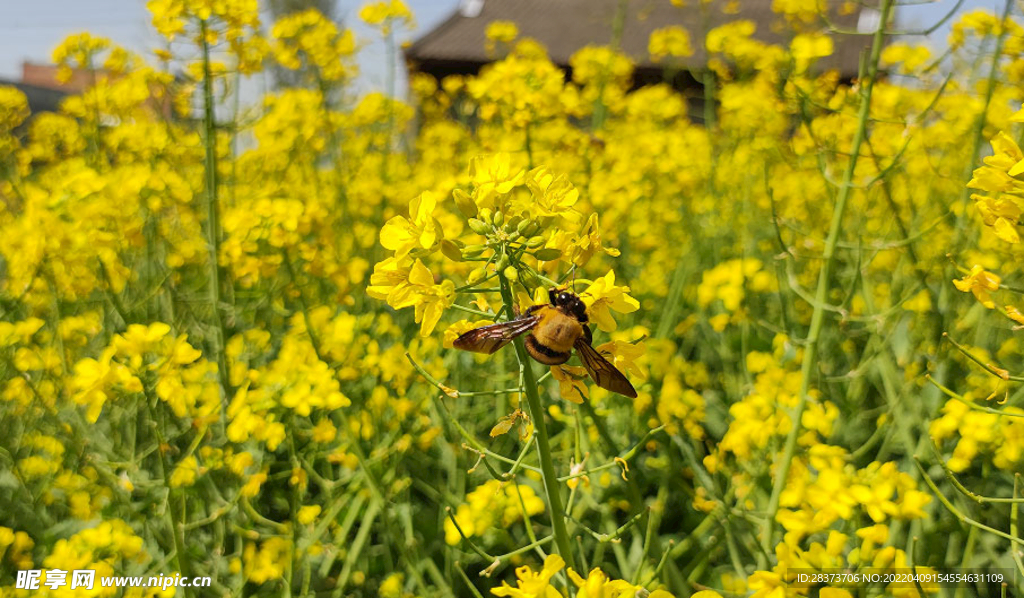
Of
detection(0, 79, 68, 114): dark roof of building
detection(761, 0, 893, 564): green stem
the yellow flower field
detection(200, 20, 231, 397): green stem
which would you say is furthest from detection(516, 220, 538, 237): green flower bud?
detection(0, 79, 68, 114): dark roof of building

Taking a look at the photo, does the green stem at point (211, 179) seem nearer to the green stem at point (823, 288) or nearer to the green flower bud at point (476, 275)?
the green flower bud at point (476, 275)

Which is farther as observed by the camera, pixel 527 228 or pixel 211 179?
pixel 211 179

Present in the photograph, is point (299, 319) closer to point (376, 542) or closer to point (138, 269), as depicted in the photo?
point (376, 542)

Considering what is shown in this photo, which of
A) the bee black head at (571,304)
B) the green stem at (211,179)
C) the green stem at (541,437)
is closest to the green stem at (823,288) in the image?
the green stem at (541,437)

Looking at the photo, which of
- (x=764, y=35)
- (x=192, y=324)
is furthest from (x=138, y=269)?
(x=764, y=35)

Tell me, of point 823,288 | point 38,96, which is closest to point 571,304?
point 823,288

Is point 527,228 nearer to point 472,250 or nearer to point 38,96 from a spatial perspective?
point 472,250

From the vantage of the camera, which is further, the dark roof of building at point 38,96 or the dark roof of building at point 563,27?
the dark roof of building at point 563,27
